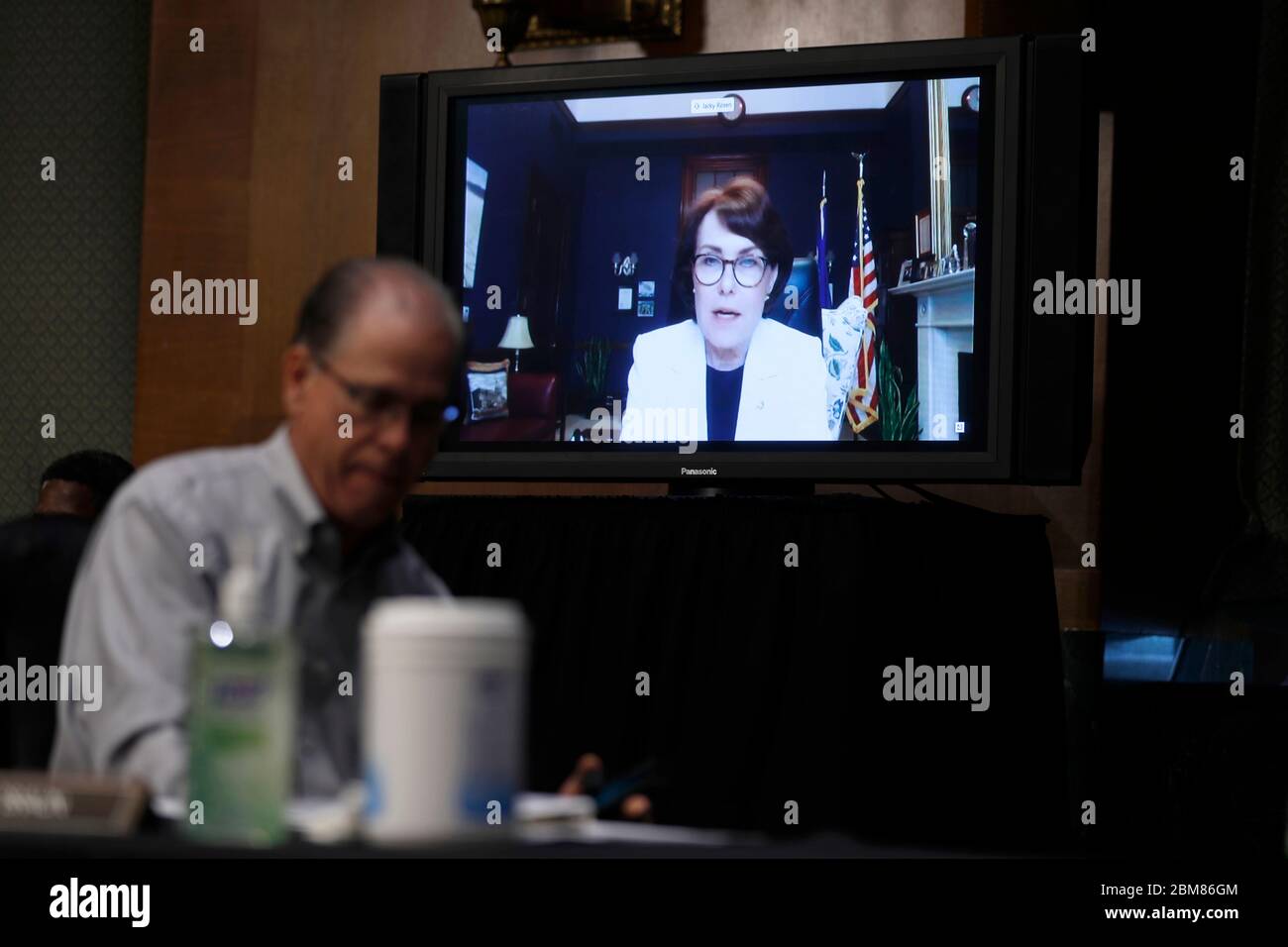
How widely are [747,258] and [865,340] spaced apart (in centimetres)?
28

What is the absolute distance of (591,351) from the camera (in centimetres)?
311

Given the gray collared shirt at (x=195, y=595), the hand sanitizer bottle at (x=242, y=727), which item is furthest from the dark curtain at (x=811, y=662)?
the hand sanitizer bottle at (x=242, y=727)

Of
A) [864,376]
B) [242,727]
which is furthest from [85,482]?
[242,727]

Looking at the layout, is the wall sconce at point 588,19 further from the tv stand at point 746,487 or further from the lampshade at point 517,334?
the tv stand at point 746,487

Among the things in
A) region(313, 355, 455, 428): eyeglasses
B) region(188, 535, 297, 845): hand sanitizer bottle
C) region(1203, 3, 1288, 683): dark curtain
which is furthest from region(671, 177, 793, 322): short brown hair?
region(188, 535, 297, 845): hand sanitizer bottle

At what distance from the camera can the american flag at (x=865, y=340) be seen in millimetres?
2965

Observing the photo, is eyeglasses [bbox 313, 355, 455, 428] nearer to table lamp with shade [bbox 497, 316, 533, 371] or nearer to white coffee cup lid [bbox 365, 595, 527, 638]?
white coffee cup lid [bbox 365, 595, 527, 638]

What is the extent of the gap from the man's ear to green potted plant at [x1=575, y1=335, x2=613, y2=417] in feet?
6.31

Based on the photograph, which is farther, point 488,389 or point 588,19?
point 588,19

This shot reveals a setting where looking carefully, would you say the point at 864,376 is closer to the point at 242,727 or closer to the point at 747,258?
the point at 747,258

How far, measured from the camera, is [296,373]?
1.16m

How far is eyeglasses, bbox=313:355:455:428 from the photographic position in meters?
1.06

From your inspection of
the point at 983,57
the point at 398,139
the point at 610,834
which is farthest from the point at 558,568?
the point at 610,834
